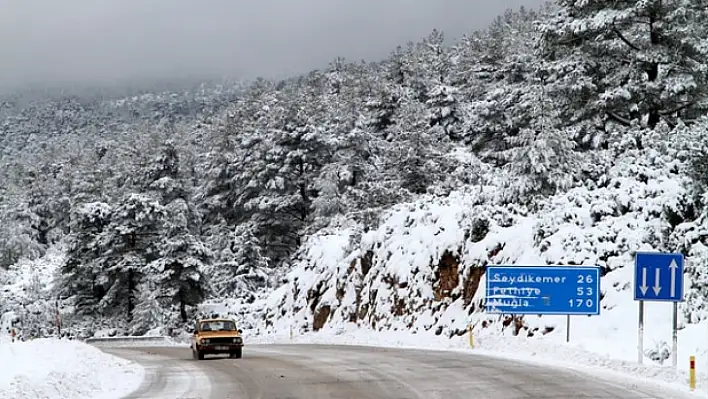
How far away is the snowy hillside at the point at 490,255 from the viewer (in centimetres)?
2545

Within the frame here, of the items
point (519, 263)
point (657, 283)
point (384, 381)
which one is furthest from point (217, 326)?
point (657, 283)

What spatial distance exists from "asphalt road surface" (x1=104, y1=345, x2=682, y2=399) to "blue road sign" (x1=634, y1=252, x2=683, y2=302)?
2.22 m

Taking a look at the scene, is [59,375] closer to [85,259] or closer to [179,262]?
[179,262]

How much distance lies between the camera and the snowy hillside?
83.5 feet

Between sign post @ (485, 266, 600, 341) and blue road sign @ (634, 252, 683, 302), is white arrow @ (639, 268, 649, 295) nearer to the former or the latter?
blue road sign @ (634, 252, 683, 302)

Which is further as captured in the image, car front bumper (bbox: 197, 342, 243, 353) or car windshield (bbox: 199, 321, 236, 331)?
car windshield (bbox: 199, 321, 236, 331)

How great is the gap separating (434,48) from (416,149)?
37.1 m

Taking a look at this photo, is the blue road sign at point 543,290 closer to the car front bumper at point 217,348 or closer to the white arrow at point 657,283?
the white arrow at point 657,283

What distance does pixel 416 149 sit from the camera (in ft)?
155

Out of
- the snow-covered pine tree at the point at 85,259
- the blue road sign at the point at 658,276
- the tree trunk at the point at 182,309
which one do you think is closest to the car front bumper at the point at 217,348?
the blue road sign at the point at 658,276

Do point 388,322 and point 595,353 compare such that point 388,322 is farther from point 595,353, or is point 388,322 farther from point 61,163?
point 61,163

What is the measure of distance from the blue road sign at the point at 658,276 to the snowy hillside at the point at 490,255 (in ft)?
13.4

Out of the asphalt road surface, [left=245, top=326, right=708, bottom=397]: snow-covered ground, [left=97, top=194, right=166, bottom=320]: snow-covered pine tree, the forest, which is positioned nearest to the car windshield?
the asphalt road surface

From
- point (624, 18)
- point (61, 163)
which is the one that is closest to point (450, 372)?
point (624, 18)
